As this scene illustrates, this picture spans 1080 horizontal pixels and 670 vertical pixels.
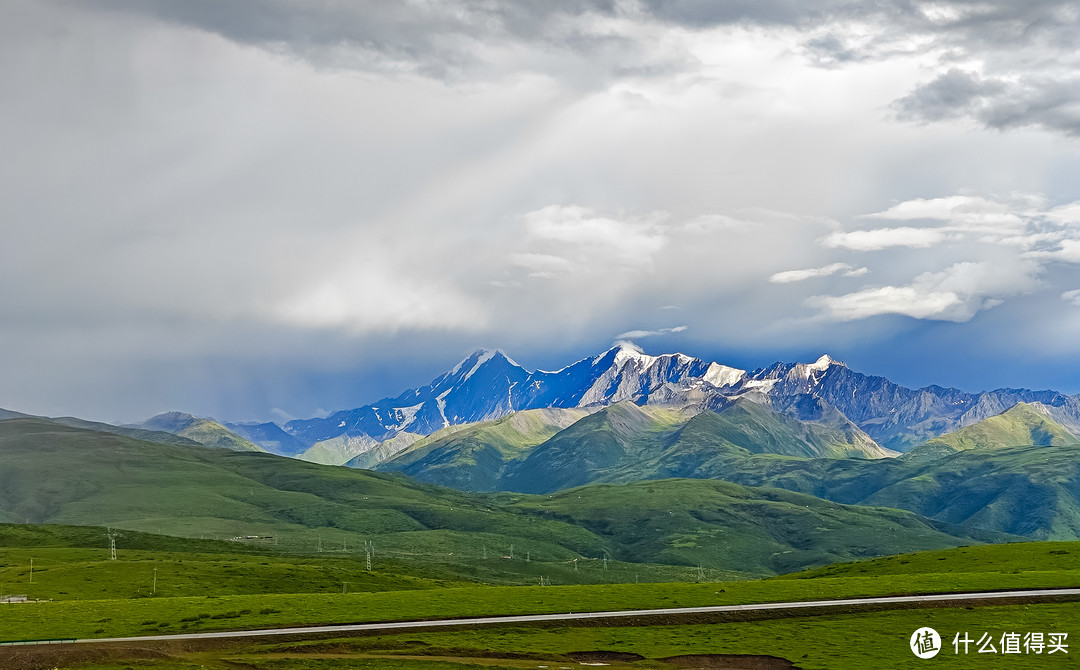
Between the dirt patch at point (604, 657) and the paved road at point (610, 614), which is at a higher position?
the paved road at point (610, 614)

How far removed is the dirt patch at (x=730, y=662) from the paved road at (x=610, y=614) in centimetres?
1867

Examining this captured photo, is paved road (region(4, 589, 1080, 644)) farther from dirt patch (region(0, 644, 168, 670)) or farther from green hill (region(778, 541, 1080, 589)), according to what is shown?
green hill (region(778, 541, 1080, 589))

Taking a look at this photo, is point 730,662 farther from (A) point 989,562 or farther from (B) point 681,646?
(A) point 989,562

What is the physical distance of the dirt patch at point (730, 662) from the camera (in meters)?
92.7

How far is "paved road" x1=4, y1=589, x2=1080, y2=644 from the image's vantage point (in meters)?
111

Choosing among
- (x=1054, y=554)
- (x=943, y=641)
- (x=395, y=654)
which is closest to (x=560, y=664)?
(x=395, y=654)

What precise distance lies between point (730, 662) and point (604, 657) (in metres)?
13.7

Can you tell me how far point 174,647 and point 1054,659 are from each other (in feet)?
310

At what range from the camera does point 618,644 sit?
103375 millimetres

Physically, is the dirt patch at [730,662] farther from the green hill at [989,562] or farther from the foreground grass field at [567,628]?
the green hill at [989,562]

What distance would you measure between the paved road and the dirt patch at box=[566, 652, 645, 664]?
50.5 feet

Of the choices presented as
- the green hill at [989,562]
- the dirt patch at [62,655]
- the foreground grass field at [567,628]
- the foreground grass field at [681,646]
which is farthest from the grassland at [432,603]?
the foreground grass field at [681,646]

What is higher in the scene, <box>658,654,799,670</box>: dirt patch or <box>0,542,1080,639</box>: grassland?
<box>0,542,1080,639</box>: grassland

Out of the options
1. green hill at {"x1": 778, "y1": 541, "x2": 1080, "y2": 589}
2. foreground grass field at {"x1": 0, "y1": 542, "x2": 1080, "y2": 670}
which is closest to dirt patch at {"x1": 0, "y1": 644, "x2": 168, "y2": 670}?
foreground grass field at {"x1": 0, "y1": 542, "x2": 1080, "y2": 670}
